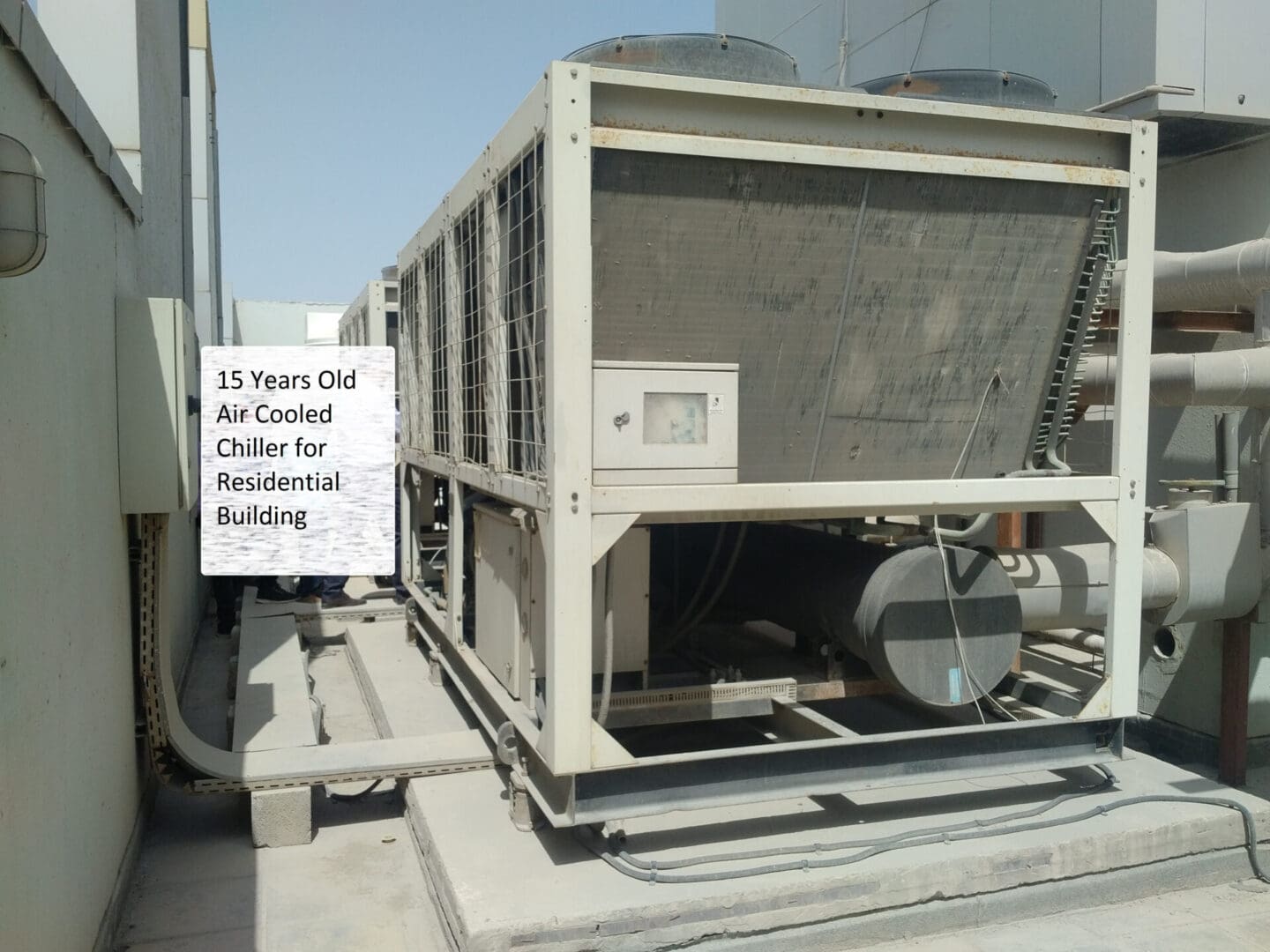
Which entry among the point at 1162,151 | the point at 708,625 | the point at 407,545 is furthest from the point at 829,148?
the point at 407,545

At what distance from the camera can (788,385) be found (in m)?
3.65

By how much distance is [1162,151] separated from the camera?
214 inches

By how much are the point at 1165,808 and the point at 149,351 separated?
3.93 meters

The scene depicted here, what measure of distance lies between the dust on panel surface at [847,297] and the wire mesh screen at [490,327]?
38 cm

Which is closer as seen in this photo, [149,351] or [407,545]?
[149,351]

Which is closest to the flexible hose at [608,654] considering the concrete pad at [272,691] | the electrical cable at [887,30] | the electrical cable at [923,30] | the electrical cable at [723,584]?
the electrical cable at [723,584]

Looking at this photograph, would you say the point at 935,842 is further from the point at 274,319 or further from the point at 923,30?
the point at 274,319

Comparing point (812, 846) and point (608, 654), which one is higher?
point (608, 654)

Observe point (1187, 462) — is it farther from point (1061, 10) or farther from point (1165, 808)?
point (1061, 10)

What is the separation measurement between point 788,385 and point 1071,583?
163 centimetres

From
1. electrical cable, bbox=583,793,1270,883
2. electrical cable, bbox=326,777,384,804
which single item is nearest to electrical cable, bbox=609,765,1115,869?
electrical cable, bbox=583,793,1270,883

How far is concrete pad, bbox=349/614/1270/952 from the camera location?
3.14 metres

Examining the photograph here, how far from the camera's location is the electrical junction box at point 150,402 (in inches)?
142

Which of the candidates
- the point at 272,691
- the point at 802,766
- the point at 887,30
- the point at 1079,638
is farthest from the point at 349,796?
the point at 887,30
